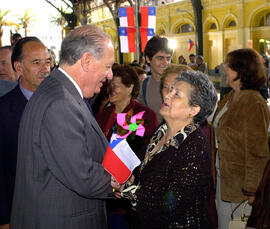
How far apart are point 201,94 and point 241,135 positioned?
3.37 ft

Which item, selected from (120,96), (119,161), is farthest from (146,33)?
(119,161)

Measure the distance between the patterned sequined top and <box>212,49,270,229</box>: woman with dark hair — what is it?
1116 millimetres

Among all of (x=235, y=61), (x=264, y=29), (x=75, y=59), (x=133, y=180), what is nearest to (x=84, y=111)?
(x=75, y=59)

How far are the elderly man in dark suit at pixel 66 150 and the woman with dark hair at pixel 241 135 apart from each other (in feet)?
5.10

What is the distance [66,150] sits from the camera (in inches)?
76.5

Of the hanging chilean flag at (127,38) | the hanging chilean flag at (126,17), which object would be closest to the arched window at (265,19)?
the hanging chilean flag at (126,17)

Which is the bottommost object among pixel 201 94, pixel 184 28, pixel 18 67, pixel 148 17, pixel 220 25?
pixel 201 94

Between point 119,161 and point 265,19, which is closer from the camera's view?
point 119,161

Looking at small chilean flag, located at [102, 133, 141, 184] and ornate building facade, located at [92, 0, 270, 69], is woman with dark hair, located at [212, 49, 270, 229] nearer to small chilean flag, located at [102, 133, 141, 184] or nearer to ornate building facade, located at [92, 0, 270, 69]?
small chilean flag, located at [102, 133, 141, 184]

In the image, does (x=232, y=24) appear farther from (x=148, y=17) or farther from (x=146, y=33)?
(x=146, y=33)

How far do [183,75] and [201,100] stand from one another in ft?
0.75

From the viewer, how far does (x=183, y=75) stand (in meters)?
2.50

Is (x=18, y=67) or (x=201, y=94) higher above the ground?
(x=18, y=67)

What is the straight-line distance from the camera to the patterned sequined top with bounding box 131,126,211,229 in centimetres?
213
